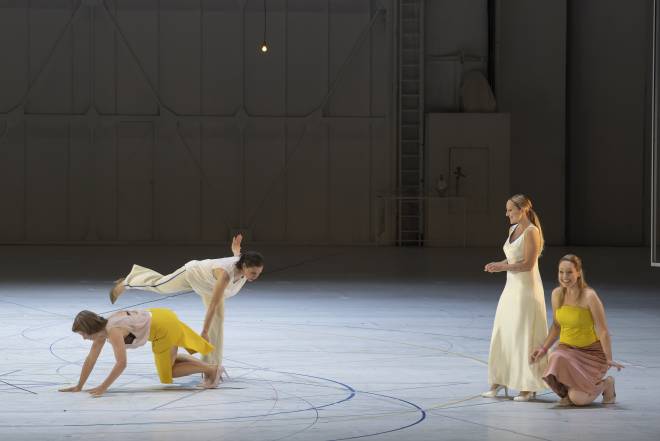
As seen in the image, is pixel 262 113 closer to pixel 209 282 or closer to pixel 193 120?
pixel 193 120

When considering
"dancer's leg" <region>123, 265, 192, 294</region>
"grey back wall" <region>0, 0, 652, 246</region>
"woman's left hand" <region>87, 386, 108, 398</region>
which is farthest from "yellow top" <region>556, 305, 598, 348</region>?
"grey back wall" <region>0, 0, 652, 246</region>

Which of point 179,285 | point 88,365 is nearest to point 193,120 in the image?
point 179,285

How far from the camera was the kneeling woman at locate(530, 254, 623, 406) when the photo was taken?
671 centimetres

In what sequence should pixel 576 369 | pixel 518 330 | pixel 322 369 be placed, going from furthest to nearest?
pixel 322 369 < pixel 518 330 < pixel 576 369

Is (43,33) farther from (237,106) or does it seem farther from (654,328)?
(654,328)

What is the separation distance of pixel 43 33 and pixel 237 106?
5.41 m

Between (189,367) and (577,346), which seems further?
(189,367)

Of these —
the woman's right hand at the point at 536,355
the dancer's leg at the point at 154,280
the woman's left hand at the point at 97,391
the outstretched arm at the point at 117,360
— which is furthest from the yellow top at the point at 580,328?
the woman's left hand at the point at 97,391

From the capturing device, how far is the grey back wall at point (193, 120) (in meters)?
27.1

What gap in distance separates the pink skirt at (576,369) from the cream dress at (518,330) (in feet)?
0.71

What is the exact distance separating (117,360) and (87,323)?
331 mm

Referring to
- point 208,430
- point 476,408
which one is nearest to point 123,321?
point 208,430

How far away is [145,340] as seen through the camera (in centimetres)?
717

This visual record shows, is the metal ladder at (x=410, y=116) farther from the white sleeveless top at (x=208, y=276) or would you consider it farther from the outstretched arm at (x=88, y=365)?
the outstretched arm at (x=88, y=365)
